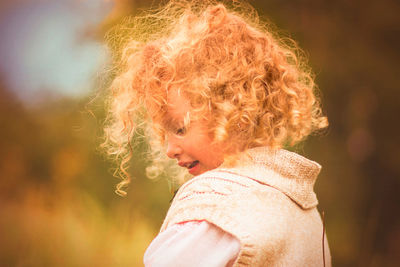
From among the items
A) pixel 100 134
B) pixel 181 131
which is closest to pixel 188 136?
pixel 181 131

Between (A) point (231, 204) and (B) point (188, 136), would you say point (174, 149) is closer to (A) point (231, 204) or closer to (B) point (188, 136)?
(B) point (188, 136)

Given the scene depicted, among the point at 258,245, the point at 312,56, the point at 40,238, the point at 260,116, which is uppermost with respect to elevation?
the point at 312,56

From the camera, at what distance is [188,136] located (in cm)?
50

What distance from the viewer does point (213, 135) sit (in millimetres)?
496

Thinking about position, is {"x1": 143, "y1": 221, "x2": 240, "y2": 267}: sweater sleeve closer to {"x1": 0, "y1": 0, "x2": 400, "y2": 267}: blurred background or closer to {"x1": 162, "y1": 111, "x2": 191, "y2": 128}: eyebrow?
{"x1": 162, "y1": 111, "x2": 191, "y2": 128}: eyebrow

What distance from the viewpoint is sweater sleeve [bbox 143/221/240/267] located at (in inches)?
15.7

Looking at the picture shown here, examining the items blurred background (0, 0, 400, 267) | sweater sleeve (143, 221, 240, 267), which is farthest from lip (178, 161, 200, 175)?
blurred background (0, 0, 400, 267)

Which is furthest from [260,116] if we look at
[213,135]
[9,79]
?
[9,79]

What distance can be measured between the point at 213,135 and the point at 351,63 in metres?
0.61

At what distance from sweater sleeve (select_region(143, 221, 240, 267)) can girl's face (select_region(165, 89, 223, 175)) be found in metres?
0.11

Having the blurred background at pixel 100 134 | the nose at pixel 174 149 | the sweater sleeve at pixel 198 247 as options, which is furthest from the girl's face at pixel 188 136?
the blurred background at pixel 100 134

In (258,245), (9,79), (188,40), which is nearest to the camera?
(258,245)

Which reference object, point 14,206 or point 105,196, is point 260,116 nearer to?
point 105,196

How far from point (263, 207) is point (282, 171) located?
0.07m
